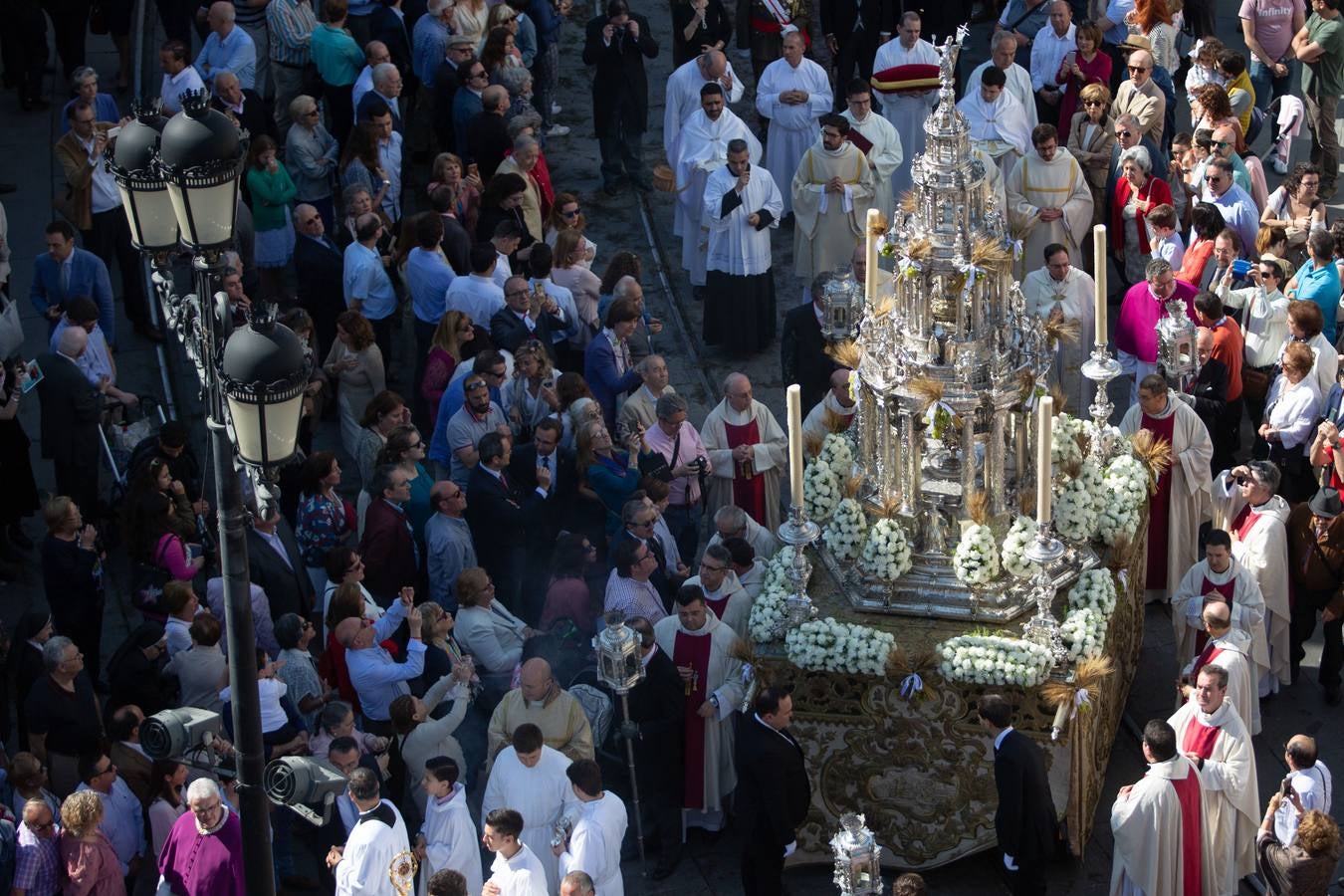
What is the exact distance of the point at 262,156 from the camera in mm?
18219

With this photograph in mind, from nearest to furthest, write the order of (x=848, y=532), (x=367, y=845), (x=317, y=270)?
(x=367, y=845)
(x=848, y=532)
(x=317, y=270)

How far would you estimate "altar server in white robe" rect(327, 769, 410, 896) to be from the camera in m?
12.2

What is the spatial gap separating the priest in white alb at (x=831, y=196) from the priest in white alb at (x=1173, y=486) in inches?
159

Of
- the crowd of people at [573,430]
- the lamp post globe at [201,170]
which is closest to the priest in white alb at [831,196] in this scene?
the crowd of people at [573,430]

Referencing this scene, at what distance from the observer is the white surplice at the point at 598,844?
40.7 feet

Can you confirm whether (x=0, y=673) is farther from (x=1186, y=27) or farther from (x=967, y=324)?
(x=1186, y=27)

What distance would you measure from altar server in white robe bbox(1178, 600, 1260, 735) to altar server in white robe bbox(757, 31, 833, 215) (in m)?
7.82

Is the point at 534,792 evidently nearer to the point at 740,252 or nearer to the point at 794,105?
the point at 740,252

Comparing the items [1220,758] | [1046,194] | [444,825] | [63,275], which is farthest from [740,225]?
[444,825]

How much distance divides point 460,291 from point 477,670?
3.52 m

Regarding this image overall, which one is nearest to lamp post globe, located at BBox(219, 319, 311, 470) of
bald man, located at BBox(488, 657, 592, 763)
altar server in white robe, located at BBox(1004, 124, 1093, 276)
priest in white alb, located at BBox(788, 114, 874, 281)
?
bald man, located at BBox(488, 657, 592, 763)

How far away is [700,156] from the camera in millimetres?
19625

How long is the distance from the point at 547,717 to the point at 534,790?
0.69 m

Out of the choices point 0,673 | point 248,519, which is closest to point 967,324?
point 248,519
